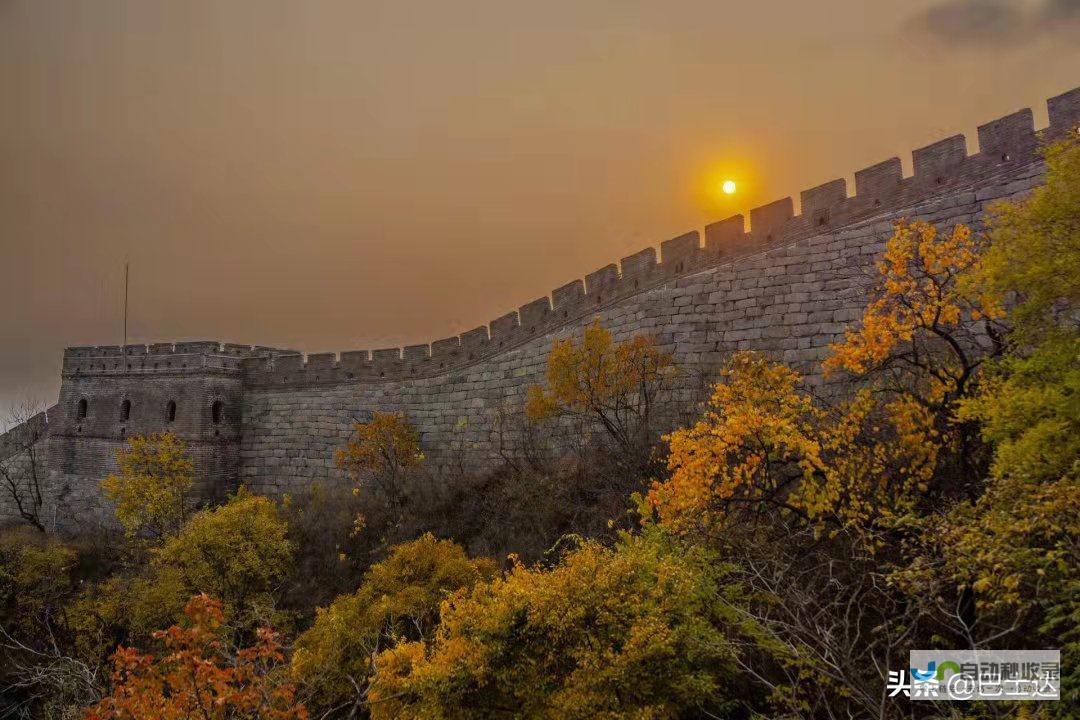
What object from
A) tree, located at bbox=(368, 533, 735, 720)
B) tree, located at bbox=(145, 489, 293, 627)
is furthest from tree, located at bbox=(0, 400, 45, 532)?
tree, located at bbox=(368, 533, 735, 720)

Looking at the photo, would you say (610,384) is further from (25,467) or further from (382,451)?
(25,467)

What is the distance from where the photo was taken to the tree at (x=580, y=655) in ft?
22.3

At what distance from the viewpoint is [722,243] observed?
52.5 feet

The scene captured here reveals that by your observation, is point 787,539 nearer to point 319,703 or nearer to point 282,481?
point 319,703

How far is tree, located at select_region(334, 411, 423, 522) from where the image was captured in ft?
67.7

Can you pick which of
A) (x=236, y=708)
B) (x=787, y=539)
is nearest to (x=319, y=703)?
(x=236, y=708)

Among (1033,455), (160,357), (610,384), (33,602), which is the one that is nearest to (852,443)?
(1033,455)

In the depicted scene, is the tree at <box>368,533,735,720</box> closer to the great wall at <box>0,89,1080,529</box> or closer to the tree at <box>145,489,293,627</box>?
the great wall at <box>0,89,1080,529</box>

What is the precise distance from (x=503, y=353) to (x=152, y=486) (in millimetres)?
10411

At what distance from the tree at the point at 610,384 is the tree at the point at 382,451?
4.66m

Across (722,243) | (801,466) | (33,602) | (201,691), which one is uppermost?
(722,243)

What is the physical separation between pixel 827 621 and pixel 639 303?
34.2 feet

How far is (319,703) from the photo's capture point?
10727mm

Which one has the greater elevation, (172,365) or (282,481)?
(172,365)
